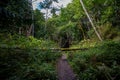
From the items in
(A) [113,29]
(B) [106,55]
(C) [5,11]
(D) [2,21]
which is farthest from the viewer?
(A) [113,29]

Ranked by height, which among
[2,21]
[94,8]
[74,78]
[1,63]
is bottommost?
[74,78]

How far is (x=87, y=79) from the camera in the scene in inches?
267

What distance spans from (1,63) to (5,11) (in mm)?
2627

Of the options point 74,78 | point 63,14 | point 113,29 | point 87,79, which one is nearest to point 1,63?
point 74,78

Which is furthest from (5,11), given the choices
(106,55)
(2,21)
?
(106,55)

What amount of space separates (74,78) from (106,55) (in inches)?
123

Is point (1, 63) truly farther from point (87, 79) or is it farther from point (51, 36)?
point (51, 36)

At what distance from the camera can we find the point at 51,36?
131ft

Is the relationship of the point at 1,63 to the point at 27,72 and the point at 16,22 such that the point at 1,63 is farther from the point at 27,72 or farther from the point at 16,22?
the point at 16,22

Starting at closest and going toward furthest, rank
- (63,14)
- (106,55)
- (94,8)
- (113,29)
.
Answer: (106,55), (113,29), (94,8), (63,14)

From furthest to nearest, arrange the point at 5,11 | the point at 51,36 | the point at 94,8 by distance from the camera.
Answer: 1. the point at 51,36
2. the point at 94,8
3. the point at 5,11

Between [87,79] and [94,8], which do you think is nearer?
[87,79]

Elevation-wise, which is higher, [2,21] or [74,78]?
[2,21]

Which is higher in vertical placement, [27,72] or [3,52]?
[3,52]
